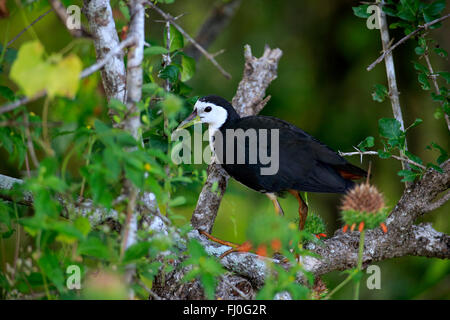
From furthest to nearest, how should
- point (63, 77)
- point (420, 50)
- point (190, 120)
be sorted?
point (190, 120)
point (420, 50)
point (63, 77)

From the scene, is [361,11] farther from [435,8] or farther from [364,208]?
Answer: [364,208]

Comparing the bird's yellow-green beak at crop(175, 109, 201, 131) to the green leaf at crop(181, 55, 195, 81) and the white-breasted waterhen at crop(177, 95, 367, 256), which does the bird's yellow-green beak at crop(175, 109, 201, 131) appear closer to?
the white-breasted waterhen at crop(177, 95, 367, 256)

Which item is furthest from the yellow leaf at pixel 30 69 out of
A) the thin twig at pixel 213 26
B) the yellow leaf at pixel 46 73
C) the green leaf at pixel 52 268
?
the thin twig at pixel 213 26

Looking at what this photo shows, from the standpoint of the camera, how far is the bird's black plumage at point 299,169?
3.11m

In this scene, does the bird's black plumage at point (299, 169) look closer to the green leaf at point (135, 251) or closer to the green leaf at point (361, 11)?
the green leaf at point (361, 11)

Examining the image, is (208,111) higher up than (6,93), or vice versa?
(208,111)

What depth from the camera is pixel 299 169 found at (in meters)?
3.13

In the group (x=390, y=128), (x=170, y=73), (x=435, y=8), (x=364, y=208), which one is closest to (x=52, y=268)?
(x=364, y=208)

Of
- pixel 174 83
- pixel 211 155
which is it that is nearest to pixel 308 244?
pixel 211 155

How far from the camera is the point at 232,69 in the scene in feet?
18.1

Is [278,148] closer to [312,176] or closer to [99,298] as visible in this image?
[312,176]

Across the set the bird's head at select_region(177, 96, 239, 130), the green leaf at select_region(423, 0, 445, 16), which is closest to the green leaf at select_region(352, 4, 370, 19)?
the green leaf at select_region(423, 0, 445, 16)

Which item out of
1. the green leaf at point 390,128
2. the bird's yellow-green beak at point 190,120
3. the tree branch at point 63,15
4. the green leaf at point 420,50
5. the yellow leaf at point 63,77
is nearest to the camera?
the yellow leaf at point 63,77
